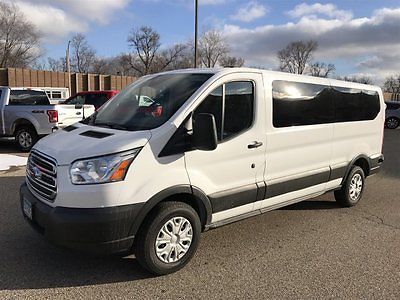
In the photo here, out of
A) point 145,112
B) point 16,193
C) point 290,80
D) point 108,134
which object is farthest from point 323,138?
point 16,193

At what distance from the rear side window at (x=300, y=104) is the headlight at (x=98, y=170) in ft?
6.61

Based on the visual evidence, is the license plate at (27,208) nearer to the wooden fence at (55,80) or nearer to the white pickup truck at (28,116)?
the white pickup truck at (28,116)

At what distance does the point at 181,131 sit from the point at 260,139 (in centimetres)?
109

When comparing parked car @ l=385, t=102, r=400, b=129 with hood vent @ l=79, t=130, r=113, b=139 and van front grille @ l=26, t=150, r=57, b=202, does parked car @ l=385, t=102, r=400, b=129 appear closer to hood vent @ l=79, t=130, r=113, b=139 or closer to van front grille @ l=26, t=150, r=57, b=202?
hood vent @ l=79, t=130, r=113, b=139

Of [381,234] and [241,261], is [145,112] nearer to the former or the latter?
[241,261]

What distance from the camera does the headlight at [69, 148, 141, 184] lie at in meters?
3.38

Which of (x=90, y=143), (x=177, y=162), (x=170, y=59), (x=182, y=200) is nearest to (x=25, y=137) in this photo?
(x=90, y=143)

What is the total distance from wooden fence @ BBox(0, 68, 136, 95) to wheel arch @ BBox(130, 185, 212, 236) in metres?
30.6

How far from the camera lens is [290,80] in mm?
4926

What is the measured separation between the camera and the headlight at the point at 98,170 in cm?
338

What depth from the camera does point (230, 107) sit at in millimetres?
4195

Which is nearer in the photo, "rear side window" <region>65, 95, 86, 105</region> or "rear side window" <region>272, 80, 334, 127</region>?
"rear side window" <region>272, 80, 334, 127</region>

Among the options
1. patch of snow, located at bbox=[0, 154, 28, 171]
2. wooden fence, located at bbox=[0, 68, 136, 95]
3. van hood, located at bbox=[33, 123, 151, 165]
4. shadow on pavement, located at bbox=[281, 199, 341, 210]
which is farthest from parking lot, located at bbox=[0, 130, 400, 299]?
wooden fence, located at bbox=[0, 68, 136, 95]

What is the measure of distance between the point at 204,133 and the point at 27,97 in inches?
374
